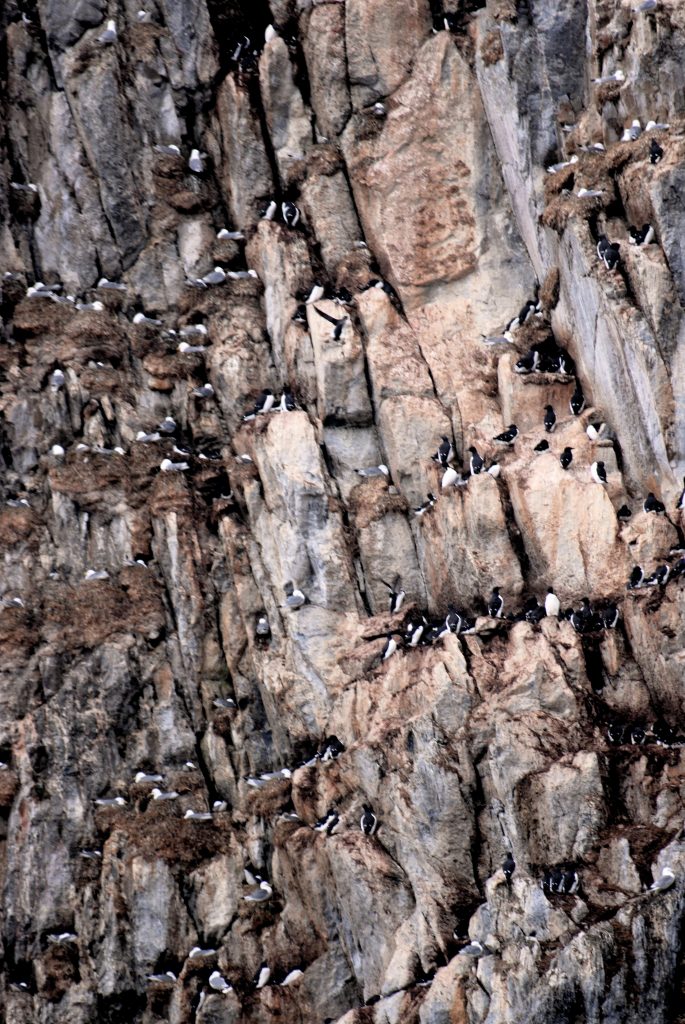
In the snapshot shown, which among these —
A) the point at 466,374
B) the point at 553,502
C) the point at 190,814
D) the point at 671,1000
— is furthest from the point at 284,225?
the point at 671,1000

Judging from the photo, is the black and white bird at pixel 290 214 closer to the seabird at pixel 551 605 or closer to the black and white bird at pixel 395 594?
the black and white bird at pixel 395 594

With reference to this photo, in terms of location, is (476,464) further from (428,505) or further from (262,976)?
(262,976)

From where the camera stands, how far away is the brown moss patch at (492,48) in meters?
45.5

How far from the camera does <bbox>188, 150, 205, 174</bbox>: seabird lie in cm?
5066

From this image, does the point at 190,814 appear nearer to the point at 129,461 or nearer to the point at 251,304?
the point at 129,461

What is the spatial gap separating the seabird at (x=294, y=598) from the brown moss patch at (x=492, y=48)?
13442mm

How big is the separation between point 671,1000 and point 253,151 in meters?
25.4

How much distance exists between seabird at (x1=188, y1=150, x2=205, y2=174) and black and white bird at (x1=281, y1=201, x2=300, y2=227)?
11.3 ft

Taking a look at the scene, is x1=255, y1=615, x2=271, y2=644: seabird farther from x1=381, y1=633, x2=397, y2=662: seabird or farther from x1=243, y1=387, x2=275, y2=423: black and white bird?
x1=243, y1=387, x2=275, y2=423: black and white bird

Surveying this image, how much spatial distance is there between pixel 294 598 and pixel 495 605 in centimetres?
525

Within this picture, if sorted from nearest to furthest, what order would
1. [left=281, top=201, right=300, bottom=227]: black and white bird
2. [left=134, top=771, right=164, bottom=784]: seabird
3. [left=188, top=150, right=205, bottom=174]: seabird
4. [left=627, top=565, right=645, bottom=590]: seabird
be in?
[left=627, top=565, right=645, bottom=590]: seabird → [left=134, top=771, right=164, bottom=784]: seabird → [left=281, top=201, right=300, bottom=227]: black and white bird → [left=188, top=150, right=205, bottom=174]: seabird

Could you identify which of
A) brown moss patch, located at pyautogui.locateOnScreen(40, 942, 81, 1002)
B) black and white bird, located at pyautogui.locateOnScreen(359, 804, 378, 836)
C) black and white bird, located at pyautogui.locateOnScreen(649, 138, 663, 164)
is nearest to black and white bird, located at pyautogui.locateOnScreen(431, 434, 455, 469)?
black and white bird, located at pyautogui.locateOnScreen(649, 138, 663, 164)

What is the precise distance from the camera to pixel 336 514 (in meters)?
44.0

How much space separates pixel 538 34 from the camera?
148 ft
